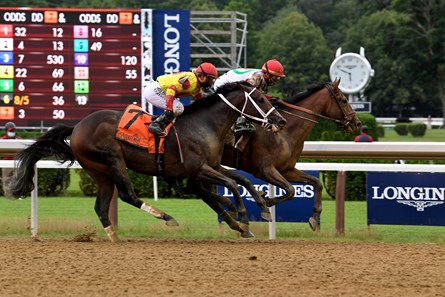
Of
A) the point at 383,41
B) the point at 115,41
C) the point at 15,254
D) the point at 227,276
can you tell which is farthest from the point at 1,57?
the point at 383,41

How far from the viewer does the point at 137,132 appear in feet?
31.2

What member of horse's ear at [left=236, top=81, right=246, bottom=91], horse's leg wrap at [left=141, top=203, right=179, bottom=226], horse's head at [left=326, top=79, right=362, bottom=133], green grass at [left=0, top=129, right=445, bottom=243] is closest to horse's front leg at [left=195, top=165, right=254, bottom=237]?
horse's leg wrap at [left=141, top=203, right=179, bottom=226]

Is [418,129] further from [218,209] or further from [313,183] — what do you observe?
[218,209]

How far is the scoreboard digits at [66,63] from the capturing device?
16.3 m

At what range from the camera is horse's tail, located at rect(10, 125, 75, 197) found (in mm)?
9961

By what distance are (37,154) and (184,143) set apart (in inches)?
58.7

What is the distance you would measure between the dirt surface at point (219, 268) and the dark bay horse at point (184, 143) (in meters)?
0.61

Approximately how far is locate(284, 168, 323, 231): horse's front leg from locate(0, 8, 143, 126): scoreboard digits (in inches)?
252

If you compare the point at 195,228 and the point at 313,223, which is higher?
the point at 313,223

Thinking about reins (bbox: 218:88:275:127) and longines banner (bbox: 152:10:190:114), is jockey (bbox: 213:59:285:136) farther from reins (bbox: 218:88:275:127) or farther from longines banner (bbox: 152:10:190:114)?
longines banner (bbox: 152:10:190:114)

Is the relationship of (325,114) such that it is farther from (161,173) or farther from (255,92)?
(161,173)

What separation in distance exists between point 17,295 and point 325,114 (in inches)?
191

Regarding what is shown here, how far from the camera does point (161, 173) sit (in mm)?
9625

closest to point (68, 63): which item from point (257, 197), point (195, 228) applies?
point (195, 228)
